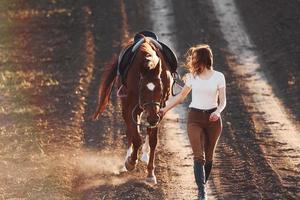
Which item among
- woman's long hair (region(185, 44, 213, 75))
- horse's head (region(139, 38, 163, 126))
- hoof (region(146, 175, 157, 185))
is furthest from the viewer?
hoof (region(146, 175, 157, 185))

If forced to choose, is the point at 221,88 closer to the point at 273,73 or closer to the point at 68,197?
the point at 68,197

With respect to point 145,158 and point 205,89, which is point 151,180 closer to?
point 145,158

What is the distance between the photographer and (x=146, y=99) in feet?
30.8

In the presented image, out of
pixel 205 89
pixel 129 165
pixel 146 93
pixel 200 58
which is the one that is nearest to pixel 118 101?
pixel 129 165

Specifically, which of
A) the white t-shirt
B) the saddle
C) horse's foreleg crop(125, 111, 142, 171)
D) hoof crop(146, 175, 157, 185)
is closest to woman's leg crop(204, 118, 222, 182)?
the white t-shirt

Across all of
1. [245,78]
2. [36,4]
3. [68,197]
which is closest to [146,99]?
[68,197]

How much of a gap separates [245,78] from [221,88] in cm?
1024

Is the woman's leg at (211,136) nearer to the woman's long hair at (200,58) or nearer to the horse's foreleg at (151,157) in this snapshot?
the woman's long hair at (200,58)

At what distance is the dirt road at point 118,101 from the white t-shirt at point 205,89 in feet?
5.65

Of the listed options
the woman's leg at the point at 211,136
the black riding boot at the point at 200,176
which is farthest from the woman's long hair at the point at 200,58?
the black riding boot at the point at 200,176

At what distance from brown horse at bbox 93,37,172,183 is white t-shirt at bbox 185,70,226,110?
0.63 meters

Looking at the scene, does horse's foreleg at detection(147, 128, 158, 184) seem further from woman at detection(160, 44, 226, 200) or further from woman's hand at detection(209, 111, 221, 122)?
woman's hand at detection(209, 111, 221, 122)

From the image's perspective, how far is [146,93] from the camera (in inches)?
371

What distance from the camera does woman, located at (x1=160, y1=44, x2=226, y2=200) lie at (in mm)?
8773
